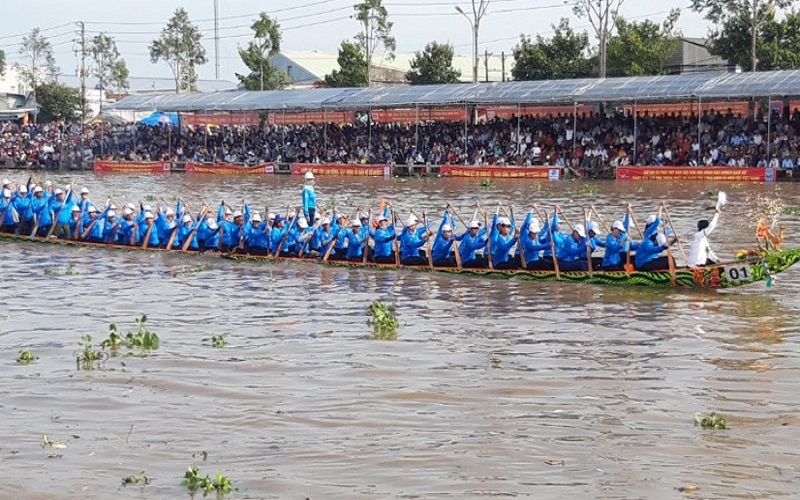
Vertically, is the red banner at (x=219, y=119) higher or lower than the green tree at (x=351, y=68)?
lower

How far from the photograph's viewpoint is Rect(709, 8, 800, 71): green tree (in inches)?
1922

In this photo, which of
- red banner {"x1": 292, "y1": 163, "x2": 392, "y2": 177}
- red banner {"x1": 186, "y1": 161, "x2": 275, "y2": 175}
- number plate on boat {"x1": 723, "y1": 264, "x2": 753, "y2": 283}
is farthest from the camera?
red banner {"x1": 186, "y1": 161, "x2": 275, "y2": 175}

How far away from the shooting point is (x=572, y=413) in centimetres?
977

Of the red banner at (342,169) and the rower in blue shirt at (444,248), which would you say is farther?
the red banner at (342,169)

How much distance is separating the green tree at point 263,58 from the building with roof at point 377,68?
511 cm

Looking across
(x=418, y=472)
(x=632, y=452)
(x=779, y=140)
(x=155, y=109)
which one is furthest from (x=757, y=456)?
(x=155, y=109)

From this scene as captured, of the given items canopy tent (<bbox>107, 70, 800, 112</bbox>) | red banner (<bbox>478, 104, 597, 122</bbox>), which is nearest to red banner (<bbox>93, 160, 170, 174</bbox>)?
canopy tent (<bbox>107, 70, 800, 112</bbox>)

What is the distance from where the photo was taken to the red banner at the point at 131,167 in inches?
2004

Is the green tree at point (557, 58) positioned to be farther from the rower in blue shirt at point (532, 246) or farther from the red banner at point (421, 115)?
the rower in blue shirt at point (532, 246)

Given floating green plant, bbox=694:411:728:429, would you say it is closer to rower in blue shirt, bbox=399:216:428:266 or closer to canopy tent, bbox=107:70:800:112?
rower in blue shirt, bbox=399:216:428:266

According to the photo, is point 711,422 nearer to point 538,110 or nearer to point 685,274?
point 685,274

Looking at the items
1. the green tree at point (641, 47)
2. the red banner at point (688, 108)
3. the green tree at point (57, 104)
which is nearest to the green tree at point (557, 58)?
the green tree at point (641, 47)

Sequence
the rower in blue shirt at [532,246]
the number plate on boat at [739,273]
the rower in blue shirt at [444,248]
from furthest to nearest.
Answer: the rower in blue shirt at [444,248] → the rower in blue shirt at [532,246] → the number plate on boat at [739,273]

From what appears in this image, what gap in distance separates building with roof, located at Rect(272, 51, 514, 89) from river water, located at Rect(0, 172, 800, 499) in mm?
56003
